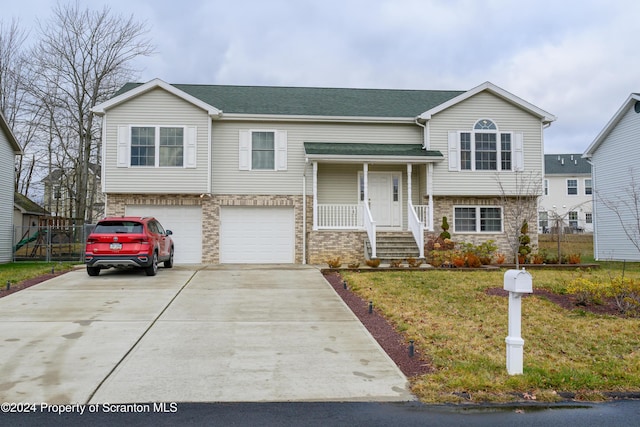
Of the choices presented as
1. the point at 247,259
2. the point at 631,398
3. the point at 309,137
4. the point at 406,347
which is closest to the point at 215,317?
the point at 406,347

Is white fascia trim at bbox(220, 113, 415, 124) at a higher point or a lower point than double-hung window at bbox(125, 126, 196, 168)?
higher

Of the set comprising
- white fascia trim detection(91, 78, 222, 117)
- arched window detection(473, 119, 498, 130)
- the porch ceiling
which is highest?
white fascia trim detection(91, 78, 222, 117)

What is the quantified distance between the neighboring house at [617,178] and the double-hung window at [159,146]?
15517mm

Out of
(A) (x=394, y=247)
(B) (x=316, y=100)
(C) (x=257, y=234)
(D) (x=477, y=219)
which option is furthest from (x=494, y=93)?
(C) (x=257, y=234)

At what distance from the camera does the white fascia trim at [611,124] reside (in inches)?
760

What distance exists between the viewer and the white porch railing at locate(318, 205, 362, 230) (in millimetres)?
18047

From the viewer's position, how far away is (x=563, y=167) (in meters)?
45.0

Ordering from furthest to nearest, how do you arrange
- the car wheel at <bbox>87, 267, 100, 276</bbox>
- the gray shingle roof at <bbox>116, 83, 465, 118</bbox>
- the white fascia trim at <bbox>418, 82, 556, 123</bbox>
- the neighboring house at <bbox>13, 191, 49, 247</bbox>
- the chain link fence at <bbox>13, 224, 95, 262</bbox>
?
the neighboring house at <bbox>13, 191, 49, 247</bbox>
the gray shingle roof at <bbox>116, 83, 465, 118</bbox>
the chain link fence at <bbox>13, 224, 95, 262</bbox>
the white fascia trim at <bbox>418, 82, 556, 123</bbox>
the car wheel at <bbox>87, 267, 100, 276</bbox>

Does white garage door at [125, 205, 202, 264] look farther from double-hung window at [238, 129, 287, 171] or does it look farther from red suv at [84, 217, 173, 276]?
red suv at [84, 217, 173, 276]

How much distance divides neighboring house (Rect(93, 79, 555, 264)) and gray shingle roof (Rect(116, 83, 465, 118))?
14 centimetres

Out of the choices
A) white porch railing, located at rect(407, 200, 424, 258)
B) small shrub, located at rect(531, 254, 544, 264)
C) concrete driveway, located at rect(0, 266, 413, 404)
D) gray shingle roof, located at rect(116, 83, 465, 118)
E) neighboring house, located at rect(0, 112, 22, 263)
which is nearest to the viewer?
concrete driveway, located at rect(0, 266, 413, 404)

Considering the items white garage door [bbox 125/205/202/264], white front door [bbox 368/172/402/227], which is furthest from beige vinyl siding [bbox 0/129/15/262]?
white front door [bbox 368/172/402/227]

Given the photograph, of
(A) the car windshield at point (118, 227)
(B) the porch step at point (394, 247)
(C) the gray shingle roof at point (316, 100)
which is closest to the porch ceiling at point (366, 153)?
(C) the gray shingle roof at point (316, 100)

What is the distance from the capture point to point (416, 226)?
1747 centimetres
